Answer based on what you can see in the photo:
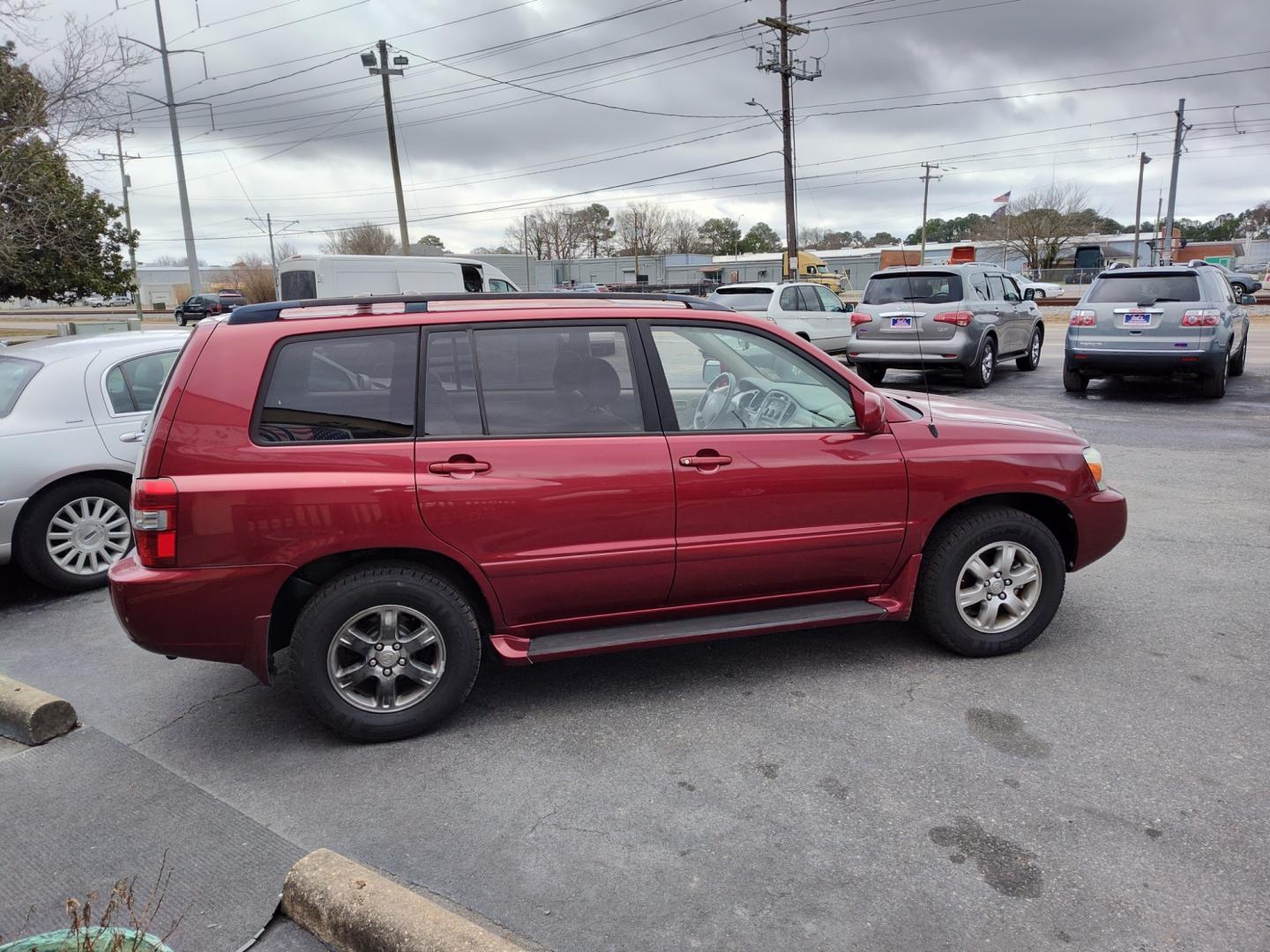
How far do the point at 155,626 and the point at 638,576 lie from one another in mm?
1861

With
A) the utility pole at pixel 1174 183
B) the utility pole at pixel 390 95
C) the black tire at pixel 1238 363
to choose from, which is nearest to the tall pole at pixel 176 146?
the utility pole at pixel 390 95

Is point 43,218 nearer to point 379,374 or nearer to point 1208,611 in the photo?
point 379,374

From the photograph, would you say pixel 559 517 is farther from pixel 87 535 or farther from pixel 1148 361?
pixel 1148 361

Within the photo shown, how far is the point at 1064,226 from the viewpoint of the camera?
6644cm

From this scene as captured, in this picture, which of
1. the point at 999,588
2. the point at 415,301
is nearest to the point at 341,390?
the point at 415,301

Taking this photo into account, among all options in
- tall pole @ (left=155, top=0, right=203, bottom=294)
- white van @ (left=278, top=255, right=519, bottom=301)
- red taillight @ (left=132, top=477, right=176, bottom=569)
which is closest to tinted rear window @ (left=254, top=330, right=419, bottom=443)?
red taillight @ (left=132, top=477, right=176, bottom=569)

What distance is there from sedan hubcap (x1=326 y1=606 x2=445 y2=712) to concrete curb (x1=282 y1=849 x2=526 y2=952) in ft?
2.97

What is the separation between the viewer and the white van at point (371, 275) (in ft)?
58.2

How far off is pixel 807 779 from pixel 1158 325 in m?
10.7

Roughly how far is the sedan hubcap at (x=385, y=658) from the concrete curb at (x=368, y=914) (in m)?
0.91

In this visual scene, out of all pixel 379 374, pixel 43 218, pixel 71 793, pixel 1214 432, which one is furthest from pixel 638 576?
pixel 43 218

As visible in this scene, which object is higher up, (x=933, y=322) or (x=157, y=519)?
(x=933, y=322)

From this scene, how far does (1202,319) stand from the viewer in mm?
11117

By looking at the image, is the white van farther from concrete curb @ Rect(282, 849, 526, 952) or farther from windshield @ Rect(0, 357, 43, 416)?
concrete curb @ Rect(282, 849, 526, 952)
